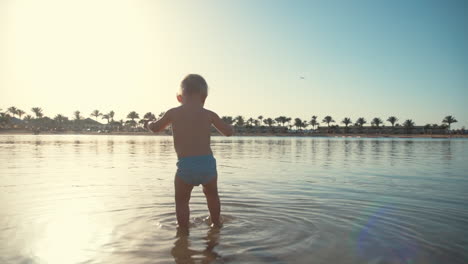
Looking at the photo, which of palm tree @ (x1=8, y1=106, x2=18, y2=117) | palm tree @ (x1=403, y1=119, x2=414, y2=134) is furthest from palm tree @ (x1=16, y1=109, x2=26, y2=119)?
palm tree @ (x1=403, y1=119, x2=414, y2=134)

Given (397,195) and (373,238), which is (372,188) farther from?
(373,238)

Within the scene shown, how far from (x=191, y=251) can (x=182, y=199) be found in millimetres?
952

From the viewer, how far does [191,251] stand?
396 cm

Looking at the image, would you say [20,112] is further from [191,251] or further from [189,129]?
[191,251]

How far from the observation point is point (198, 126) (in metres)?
4.69

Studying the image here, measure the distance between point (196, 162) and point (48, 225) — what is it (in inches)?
99.9

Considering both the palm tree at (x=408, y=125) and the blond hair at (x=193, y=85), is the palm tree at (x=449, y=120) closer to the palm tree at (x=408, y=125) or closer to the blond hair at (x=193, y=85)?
the palm tree at (x=408, y=125)

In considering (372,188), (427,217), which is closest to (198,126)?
(427,217)

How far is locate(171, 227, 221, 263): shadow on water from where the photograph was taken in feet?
12.1

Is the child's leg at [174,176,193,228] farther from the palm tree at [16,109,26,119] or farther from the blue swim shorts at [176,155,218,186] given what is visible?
the palm tree at [16,109,26,119]

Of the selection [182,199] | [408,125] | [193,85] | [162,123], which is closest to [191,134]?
[162,123]

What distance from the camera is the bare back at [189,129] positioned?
15.3 feet

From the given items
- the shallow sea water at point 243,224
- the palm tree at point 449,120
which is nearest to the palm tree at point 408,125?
the palm tree at point 449,120

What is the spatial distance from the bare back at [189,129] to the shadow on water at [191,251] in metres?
1.09
